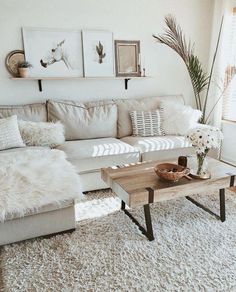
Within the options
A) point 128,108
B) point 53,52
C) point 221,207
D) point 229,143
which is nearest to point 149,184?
point 221,207

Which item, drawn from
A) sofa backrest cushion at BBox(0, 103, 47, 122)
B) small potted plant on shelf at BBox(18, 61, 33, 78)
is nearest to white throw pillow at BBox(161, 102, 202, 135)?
sofa backrest cushion at BBox(0, 103, 47, 122)

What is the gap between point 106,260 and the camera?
1.84 m

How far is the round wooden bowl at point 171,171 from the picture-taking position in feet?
6.66

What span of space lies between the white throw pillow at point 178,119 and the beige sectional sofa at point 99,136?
0.56ft

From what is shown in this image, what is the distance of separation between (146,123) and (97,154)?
889mm

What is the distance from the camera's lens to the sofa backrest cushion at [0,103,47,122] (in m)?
2.97

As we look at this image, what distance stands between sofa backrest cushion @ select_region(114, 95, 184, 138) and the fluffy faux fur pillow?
0.87 meters

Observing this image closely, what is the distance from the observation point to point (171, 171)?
2137mm

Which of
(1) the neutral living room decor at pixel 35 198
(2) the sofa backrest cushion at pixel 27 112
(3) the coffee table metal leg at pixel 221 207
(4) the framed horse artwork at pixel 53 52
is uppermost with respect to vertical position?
(4) the framed horse artwork at pixel 53 52

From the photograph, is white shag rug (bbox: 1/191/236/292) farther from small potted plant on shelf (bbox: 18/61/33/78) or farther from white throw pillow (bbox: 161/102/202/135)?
small potted plant on shelf (bbox: 18/61/33/78)

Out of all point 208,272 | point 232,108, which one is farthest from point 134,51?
point 208,272

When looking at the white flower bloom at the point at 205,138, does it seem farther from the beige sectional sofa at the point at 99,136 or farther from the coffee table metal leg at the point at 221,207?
the beige sectional sofa at the point at 99,136

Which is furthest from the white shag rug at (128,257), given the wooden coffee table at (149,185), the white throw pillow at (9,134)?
the white throw pillow at (9,134)

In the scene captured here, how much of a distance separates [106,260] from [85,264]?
15 cm
